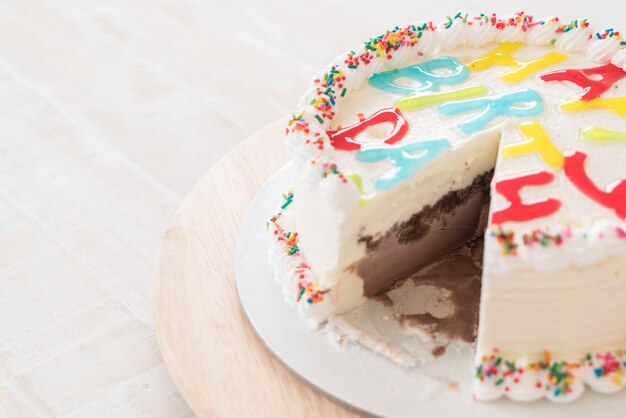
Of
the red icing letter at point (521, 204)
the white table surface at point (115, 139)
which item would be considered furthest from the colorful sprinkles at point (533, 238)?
the white table surface at point (115, 139)

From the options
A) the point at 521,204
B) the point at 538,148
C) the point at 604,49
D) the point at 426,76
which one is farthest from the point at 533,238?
the point at 604,49

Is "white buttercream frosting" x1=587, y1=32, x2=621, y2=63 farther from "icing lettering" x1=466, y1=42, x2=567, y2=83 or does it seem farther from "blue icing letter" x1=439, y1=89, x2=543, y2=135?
"blue icing letter" x1=439, y1=89, x2=543, y2=135

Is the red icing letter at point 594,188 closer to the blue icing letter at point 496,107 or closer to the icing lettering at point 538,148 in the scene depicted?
the icing lettering at point 538,148

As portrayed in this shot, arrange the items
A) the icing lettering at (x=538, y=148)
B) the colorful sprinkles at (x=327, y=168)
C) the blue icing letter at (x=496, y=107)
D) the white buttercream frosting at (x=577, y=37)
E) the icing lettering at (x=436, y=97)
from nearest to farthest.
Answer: the colorful sprinkles at (x=327, y=168) → the icing lettering at (x=538, y=148) → the blue icing letter at (x=496, y=107) → the icing lettering at (x=436, y=97) → the white buttercream frosting at (x=577, y=37)

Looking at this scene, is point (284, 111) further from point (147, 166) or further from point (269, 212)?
point (269, 212)

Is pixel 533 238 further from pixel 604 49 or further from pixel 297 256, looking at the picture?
pixel 604 49

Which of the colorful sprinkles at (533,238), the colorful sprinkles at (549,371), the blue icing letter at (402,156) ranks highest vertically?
the colorful sprinkles at (533,238)

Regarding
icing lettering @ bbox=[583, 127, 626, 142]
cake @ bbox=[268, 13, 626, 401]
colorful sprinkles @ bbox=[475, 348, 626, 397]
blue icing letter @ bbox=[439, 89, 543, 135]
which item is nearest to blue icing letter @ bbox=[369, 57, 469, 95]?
cake @ bbox=[268, 13, 626, 401]

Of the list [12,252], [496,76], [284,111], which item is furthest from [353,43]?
[12,252]
